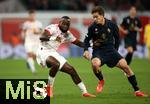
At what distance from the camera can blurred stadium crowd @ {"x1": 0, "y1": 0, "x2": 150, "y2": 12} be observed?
123ft

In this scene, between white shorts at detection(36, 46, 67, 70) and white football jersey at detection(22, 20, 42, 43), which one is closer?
white shorts at detection(36, 46, 67, 70)

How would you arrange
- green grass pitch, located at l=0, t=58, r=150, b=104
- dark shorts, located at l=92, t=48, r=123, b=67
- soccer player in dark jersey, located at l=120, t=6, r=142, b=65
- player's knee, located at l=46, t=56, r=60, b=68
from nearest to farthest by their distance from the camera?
green grass pitch, located at l=0, t=58, r=150, b=104 → player's knee, located at l=46, t=56, r=60, b=68 → dark shorts, located at l=92, t=48, r=123, b=67 → soccer player in dark jersey, located at l=120, t=6, r=142, b=65

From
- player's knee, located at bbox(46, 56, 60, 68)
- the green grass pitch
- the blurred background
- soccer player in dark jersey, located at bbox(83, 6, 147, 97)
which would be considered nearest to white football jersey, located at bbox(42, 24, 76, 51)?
player's knee, located at bbox(46, 56, 60, 68)

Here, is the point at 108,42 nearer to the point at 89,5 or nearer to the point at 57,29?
the point at 57,29

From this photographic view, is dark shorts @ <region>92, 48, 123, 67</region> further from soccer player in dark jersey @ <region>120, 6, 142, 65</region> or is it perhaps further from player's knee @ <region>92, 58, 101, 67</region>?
soccer player in dark jersey @ <region>120, 6, 142, 65</region>

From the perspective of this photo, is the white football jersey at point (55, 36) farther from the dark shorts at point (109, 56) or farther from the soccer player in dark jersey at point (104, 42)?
the dark shorts at point (109, 56)

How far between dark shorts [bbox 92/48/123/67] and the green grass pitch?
2.92 ft

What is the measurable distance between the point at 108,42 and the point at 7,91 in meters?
3.21

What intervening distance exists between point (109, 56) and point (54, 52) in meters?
1.47

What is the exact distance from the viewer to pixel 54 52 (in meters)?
17.0

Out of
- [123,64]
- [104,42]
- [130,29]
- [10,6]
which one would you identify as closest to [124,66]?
[123,64]

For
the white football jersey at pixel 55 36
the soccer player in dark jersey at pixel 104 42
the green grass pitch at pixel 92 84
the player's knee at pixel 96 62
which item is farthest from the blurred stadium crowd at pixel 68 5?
the white football jersey at pixel 55 36

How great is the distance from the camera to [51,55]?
16859mm

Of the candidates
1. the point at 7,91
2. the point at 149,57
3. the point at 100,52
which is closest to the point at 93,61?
the point at 100,52
